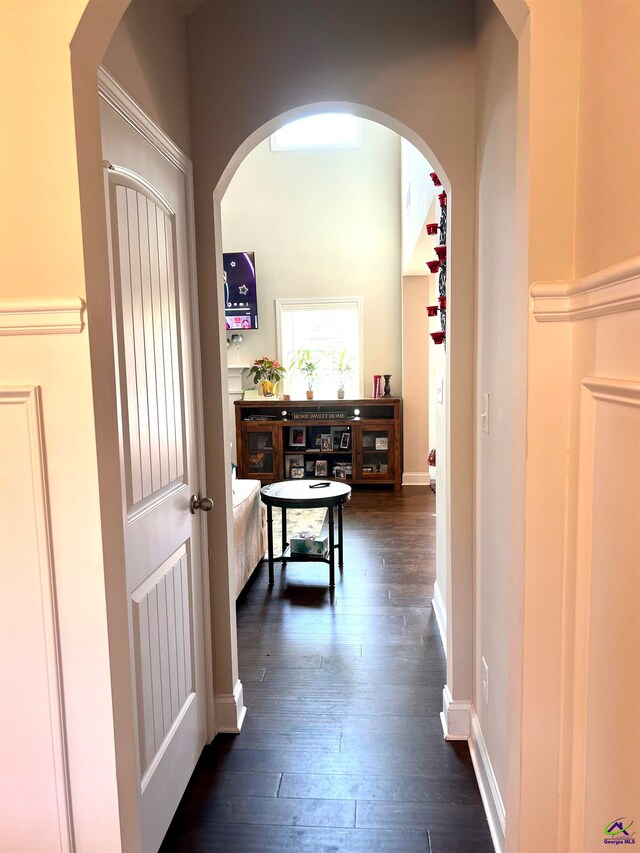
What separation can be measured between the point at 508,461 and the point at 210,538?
1182 millimetres

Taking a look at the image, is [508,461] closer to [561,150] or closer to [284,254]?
[561,150]

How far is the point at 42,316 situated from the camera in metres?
1.05

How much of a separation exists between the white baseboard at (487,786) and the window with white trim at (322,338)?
4955 mm

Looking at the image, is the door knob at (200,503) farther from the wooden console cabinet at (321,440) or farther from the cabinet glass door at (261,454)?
the cabinet glass door at (261,454)

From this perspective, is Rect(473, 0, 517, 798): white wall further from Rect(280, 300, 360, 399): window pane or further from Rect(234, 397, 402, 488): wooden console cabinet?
Rect(280, 300, 360, 399): window pane

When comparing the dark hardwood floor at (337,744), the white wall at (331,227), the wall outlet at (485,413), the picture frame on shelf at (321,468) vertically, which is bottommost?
the dark hardwood floor at (337,744)

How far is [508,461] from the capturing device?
1520 millimetres

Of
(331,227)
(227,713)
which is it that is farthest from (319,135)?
(227,713)

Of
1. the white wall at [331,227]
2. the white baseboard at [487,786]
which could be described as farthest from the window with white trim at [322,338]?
the white baseboard at [487,786]

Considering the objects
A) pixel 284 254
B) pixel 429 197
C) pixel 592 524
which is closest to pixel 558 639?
pixel 592 524

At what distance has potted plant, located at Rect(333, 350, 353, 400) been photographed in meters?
6.80

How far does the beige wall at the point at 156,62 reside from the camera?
147cm

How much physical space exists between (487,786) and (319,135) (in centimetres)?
658

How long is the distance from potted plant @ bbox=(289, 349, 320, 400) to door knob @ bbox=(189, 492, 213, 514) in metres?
4.84
